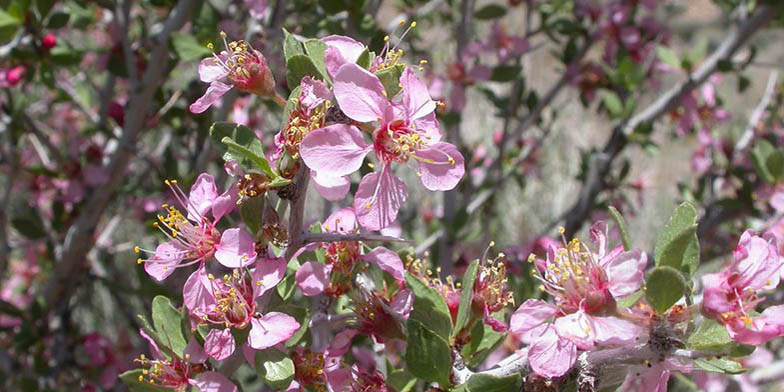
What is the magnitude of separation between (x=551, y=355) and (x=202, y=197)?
2.02ft

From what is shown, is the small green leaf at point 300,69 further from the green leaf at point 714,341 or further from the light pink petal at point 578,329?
the green leaf at point 714,341

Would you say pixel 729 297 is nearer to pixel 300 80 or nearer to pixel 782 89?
pixel 300 80

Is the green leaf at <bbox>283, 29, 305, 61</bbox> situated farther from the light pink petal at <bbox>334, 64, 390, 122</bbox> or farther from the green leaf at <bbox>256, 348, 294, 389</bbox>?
the green leaf at <bbox>256, 348, 294, 389</bbox>

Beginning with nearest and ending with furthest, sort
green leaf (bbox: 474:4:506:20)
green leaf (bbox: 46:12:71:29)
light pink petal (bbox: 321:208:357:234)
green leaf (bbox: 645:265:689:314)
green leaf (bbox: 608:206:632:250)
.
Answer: green leaf (bbox: 645:265:689:314), green leaf (bbox: 608:206:632:250), light pink petal (bbox: 321:208:357:234), green leaf (bbox: 46:12:71:29), green leaf (bbox: 474:4:506:20)

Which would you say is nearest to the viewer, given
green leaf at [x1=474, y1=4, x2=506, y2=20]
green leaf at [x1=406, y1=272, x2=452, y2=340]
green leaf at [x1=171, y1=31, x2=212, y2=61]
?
green leaf at [x1=406, y1=272, x2=452, y2=340]

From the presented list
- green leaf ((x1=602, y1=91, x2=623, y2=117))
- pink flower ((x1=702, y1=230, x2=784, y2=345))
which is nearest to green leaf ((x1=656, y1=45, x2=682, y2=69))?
green leaf ((x1=602, y1=91, x2=623, y2=117))

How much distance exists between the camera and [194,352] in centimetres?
115

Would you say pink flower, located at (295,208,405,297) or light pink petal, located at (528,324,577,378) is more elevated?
light pink petal, located at (528,324,577,378)

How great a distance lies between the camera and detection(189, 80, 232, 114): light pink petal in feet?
3.67

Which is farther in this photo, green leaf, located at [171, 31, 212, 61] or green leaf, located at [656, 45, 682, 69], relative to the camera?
green leaf, located at [656, 45, 682, 69]

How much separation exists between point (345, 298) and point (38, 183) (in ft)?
6.23

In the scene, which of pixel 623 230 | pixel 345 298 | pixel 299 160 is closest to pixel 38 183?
pixel 345 298

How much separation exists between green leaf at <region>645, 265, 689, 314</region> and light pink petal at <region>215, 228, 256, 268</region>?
1.87 ft

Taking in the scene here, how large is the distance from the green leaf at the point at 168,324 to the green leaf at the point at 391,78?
0.54 metres
